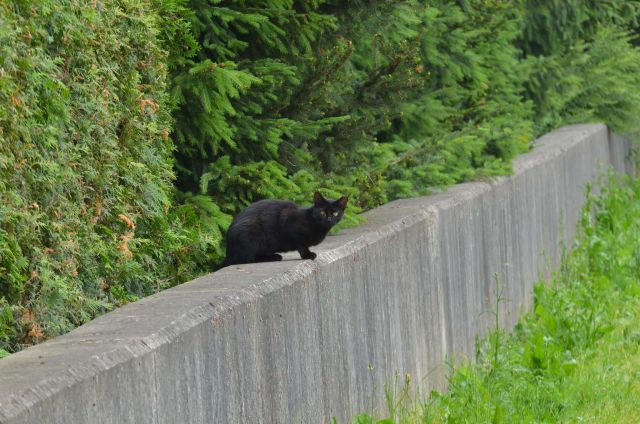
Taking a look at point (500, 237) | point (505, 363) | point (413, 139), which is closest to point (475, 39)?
point (413, 139)

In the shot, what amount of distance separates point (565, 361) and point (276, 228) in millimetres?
2683

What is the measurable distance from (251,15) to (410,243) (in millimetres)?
1684

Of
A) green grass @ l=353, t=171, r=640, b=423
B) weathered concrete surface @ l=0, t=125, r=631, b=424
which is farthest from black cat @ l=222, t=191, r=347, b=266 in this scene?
green grass @ l=353, t=171, r=640, b=423

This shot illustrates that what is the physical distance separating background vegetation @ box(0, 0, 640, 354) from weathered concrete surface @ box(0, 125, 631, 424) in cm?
44

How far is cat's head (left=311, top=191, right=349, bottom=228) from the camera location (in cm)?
678

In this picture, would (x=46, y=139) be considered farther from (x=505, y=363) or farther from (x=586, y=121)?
(x=586, y=121)

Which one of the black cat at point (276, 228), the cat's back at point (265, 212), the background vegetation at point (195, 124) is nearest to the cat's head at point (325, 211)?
the black cat at point (276, 228)

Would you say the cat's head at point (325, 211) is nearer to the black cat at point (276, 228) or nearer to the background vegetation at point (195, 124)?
the black cat at point (276, 228)

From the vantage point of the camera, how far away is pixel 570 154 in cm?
1315

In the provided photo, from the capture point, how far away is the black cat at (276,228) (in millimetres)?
6469

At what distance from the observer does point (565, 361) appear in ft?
26.8

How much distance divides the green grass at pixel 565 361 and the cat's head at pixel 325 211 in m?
1.09

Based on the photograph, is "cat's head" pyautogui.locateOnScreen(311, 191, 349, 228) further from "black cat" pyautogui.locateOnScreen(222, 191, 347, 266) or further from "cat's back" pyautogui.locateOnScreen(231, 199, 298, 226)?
"cat's back" pyautogui.locateOnScreen(231, 199, 298, 226)

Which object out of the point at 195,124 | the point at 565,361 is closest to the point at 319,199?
the point at 195,124
